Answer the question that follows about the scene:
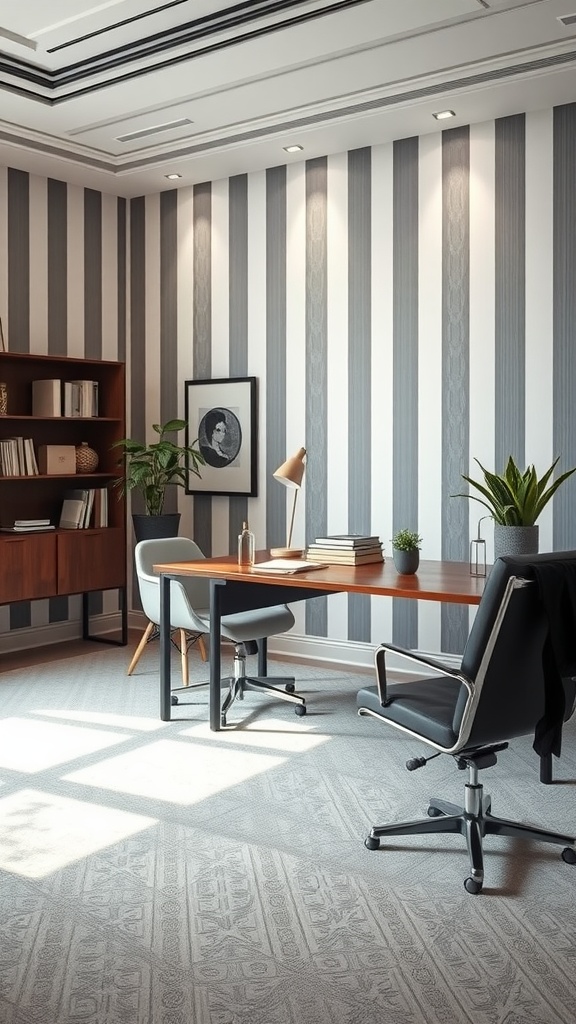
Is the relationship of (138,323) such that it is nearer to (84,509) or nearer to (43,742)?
(84,509)

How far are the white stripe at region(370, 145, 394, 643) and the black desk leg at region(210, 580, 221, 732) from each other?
1.66 m

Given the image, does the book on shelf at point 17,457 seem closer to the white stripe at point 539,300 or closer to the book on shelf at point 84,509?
the book on shelf at point 84,509

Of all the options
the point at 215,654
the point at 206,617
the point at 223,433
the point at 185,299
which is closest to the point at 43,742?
the point at 215,654

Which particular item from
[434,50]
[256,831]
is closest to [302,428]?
[434,50]

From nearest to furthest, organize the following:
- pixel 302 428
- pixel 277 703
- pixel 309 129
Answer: pixel 277 703 < pixel 309 129 < pixel 302 428

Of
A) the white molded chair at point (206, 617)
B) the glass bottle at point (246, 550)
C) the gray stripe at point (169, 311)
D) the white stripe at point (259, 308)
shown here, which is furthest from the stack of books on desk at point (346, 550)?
the gray stripe at point (169, 311)

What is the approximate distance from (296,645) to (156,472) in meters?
1.46

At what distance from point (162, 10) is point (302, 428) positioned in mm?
2572

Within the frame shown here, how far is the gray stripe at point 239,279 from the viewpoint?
6.30 meters

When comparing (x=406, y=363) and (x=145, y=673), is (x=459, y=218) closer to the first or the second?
(x=406, y=363)

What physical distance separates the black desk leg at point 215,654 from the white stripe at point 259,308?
78.3 inches

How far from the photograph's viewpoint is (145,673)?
5578 mm

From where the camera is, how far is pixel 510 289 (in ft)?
17.2

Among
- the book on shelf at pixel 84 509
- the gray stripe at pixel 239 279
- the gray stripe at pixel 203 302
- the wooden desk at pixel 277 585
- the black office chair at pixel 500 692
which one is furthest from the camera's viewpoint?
the gray stripe at pixel 203 302
